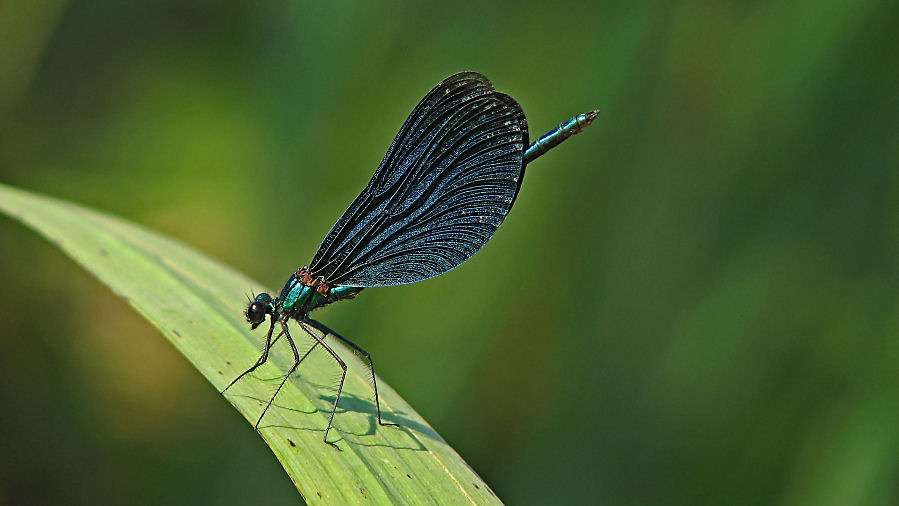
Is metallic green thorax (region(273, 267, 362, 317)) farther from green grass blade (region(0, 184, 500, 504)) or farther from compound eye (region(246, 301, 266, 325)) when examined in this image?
green grass blade (region(0, 184, 500, 504))

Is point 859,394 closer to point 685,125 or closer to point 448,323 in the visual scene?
point 685,125

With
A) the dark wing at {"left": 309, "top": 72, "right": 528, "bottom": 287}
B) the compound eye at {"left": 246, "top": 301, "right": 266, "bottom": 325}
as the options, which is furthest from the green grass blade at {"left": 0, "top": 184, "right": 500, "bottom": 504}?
the dark wing at {"left": 309, "top": 72, "right": 528, "bottom": 287}

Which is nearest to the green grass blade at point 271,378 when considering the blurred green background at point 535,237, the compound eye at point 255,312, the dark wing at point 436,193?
the compound eye at point 255,312

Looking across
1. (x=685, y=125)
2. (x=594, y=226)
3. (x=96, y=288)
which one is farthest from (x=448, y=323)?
(x=96, y=288)

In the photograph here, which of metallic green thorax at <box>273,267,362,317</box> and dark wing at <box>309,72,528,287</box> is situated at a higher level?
dark wing at <box>309,72,528,287</box>

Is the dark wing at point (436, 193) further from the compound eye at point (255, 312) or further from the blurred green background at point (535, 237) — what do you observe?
the blurred green background at point (535, 237)

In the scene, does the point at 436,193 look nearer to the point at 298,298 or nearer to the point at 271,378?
the point at 298,298
